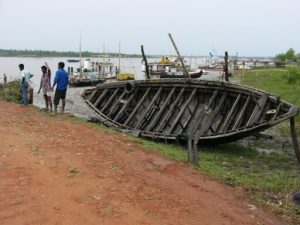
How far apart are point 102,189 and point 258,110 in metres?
7.74

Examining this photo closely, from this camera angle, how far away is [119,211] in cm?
643

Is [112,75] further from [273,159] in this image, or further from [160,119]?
[273,159]

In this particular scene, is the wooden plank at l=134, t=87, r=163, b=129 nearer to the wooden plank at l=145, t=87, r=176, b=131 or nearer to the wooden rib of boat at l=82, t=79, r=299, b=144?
the wooden rib of boat at l=82, t=79, r=299, b=144

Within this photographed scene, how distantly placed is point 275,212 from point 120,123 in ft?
35.1

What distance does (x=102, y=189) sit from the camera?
23.7 feet

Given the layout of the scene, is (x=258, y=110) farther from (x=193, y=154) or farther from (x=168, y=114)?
(x=193, y=154)

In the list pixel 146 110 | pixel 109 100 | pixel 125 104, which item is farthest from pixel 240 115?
pixel 109 100

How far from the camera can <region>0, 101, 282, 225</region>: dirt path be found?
6266mm

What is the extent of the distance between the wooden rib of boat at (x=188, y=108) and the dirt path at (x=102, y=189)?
4.12m

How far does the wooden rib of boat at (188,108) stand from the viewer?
13.7 meters

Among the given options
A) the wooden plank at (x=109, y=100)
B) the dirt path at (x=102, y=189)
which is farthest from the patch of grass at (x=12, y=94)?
the dirt path at (x=102, y=189)

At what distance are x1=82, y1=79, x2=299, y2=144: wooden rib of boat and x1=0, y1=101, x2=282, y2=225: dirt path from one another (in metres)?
4.12

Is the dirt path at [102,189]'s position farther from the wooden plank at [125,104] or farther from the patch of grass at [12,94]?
the patch of grass at [12,94]

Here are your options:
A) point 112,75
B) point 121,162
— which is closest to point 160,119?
point 121,162
